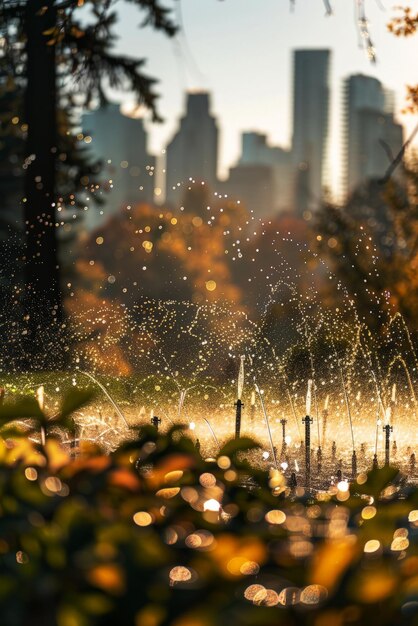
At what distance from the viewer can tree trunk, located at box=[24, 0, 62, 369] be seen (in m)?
17.6

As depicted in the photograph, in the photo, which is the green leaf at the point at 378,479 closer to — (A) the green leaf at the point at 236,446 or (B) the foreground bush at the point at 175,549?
(B) the foreground bush at the point at 175,549

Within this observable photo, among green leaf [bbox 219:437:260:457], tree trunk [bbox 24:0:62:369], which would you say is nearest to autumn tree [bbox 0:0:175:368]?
tree trunk [bbox 24:0:62:369]

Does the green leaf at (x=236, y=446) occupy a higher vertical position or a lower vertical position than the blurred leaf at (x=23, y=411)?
lower

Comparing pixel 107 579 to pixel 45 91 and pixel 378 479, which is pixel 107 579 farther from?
pixel 45 91

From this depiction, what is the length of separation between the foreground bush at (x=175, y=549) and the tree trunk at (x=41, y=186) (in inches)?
555

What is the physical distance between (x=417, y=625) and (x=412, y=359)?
45.3ft

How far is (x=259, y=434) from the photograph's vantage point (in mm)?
11867

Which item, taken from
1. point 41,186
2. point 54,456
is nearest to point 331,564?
point 54,456

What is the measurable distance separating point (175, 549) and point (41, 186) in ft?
54.2

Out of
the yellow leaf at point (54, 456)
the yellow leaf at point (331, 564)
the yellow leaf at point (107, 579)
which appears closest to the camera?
the yellow leaf at point (107, 579)

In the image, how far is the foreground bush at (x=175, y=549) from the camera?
1912mm

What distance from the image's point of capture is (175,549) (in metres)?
2.37

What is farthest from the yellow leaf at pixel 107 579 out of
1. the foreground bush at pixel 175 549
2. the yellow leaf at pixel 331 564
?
the yellow leaf at pixel 331 564

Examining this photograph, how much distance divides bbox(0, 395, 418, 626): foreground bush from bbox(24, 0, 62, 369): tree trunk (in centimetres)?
1410
